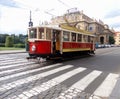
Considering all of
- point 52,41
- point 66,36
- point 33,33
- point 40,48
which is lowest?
point 40,48

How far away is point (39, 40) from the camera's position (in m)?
11.9

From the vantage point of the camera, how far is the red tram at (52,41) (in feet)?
39.3

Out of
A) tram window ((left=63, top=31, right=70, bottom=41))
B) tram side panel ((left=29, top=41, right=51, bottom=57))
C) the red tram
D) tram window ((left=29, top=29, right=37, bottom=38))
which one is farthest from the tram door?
tram window ((left=29, top=29, right=37, bottom=38))

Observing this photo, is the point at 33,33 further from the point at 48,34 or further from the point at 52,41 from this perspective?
the point at 52,41

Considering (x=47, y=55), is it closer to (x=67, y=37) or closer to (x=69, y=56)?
(x=67, y=37)

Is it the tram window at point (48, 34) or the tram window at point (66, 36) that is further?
the tram window at point (66, 36)

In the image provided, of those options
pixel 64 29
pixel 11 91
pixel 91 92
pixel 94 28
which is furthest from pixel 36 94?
pixel 94 28

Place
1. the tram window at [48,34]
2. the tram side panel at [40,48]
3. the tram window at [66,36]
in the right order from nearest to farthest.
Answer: the tram side panel at [40,48] → the tram window at [48,34] → the tram window at [66,36]

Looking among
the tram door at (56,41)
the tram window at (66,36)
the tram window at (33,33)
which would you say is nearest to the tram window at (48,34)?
the tram door at (56,41)

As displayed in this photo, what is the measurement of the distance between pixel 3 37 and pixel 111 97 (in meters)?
51.8

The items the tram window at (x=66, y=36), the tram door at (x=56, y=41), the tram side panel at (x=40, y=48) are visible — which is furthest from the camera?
the tram window at (x=66, y=36)

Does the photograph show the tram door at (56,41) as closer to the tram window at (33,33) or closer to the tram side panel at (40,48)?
the tram side panel at (40,48)

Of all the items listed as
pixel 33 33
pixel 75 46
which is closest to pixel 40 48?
pixel 33 33

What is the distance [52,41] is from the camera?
41.0 ft
